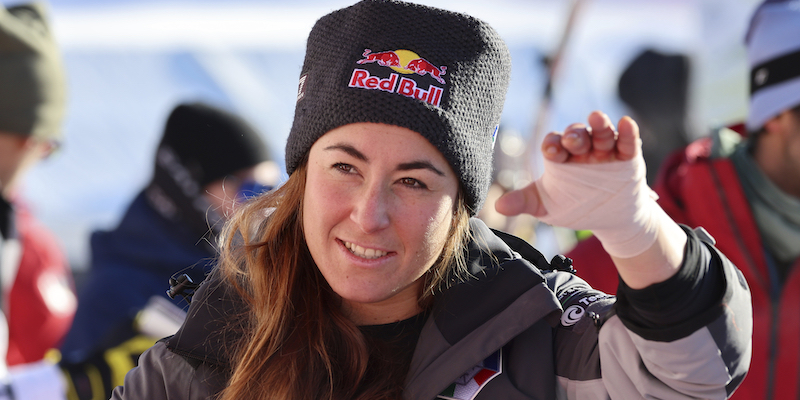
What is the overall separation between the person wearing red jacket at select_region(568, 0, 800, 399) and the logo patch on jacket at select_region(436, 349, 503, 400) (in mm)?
1222

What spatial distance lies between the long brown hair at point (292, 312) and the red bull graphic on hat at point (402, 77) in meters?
0.28

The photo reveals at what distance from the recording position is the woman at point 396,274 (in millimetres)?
1589

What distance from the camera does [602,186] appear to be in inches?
47.8

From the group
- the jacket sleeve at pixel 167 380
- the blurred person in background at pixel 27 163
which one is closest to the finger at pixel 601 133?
the jacket sleeve at pixel 167 380

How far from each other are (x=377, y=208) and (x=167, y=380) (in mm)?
714

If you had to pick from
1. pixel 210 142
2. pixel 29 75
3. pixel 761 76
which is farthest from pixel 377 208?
pixel 29 75

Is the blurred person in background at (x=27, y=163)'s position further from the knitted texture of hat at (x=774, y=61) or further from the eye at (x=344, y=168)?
the knitted texture of hat at (x=774, y=61)

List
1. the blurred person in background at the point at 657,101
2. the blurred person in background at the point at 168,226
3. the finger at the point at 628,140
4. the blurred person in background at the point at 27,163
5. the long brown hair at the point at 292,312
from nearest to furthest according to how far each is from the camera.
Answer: the finger at the point at 628,140 < the long brown hair at the point at 292,312 < the blurred person in background at the point at 168,226 < the blurred person in background at the point at 27,163 < the blurred person in background at the point at 657,101

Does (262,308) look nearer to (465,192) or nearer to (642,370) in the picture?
(465,192)

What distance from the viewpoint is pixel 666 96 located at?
6.05 m

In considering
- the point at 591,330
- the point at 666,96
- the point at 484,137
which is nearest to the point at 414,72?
the point at 484,137

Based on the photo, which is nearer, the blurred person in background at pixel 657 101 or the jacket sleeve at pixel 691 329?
the jacket sleeve at pixel 691 329

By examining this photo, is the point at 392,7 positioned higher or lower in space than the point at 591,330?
higher

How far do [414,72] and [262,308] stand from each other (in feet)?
2.48
